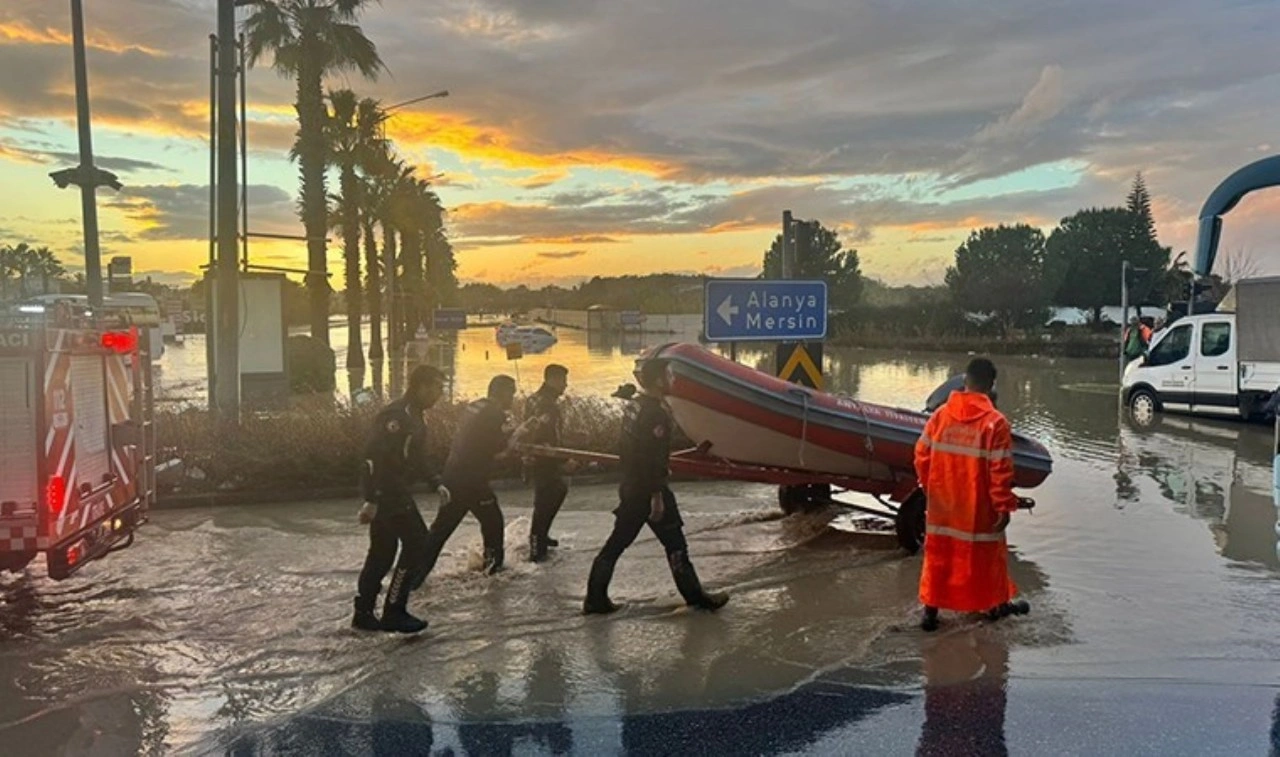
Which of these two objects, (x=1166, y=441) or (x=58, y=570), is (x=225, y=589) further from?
(x=1166, y=441)

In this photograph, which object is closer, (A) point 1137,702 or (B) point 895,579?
(A) point 1137,702

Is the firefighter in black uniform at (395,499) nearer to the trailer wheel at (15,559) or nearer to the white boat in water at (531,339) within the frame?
the trailer wheel at (15,559)

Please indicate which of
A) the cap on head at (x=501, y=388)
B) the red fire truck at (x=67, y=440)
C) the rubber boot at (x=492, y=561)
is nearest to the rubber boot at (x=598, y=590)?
the rubber boot at (x=492, y=561)

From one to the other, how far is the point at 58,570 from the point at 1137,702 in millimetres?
6183

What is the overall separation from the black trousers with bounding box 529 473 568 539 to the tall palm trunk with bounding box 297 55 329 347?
19.4 meters

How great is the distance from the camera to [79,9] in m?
13.0

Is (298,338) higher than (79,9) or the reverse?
the reverse

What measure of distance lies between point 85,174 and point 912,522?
11.8 metres

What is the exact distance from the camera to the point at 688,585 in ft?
21.4

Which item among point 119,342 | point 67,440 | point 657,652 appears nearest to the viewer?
point 657,652

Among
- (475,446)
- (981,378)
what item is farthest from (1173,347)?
(475,446)

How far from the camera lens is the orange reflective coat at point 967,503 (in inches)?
226

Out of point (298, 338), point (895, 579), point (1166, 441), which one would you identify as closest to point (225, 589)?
point (895, 579)

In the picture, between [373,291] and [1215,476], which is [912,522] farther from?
[373,291]
